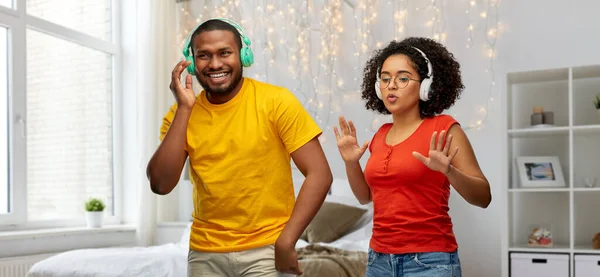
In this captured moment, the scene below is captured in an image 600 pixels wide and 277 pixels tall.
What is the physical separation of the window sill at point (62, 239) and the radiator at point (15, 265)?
40 mm

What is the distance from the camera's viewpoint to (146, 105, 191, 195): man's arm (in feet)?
5.18

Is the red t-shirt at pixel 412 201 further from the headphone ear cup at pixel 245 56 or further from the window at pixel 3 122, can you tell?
the window at pixel 3 122

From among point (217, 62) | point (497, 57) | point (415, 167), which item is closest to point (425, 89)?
point (415, 167)

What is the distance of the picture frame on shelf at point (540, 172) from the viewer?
3.77 m

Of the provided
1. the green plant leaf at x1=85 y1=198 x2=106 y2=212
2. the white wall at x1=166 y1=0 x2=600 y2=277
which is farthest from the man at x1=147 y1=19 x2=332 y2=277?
the green plant leaf at x1=85 y1=198 x2=106 y2=212

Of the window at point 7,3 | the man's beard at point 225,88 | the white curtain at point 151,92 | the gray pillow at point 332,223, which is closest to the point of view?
the man's beard at point 225,88

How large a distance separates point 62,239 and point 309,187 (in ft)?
10.4

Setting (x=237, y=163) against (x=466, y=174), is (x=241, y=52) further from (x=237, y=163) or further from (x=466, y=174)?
(x=466, y=174)

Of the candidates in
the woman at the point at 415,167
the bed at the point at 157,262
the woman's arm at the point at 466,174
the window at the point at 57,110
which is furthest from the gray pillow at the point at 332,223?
the woman's arm at the point at 466,174

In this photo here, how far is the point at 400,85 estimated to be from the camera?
180cm

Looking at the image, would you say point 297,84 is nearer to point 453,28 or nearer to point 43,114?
point 453,28

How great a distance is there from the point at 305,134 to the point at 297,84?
333 cm

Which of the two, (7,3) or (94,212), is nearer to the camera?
(7,3)

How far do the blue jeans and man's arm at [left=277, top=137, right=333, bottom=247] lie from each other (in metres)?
0.27
